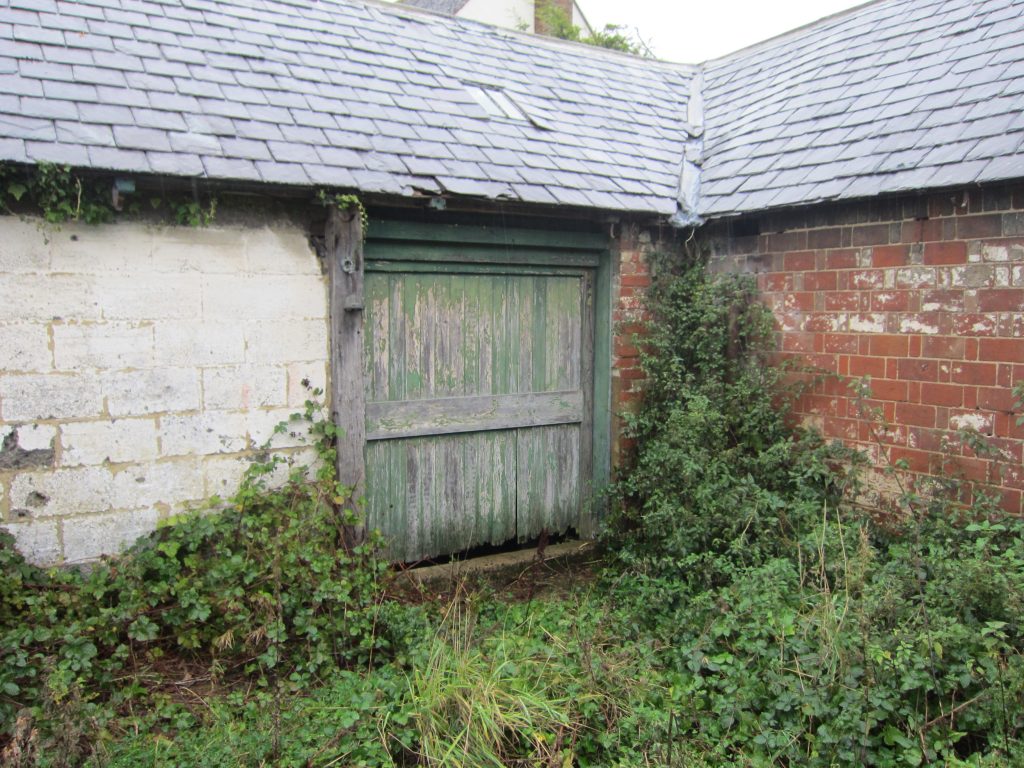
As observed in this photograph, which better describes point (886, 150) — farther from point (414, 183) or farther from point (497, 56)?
point (497, 56)

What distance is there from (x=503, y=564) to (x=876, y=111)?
4.52 metres

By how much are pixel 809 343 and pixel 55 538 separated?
5.29 meters

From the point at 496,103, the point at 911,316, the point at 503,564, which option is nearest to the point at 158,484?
the point at 503,564

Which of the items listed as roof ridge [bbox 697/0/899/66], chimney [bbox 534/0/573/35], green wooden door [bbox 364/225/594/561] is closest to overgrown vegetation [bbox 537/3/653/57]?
chimney [bbox 534/0/573/35]

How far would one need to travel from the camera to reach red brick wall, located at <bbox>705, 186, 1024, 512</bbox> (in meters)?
Answer: 4.77

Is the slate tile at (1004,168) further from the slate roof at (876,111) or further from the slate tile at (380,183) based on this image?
the slate tile at (380,183)

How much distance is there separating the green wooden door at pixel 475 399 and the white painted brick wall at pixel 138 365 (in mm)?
600

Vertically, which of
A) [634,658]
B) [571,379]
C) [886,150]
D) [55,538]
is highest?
[886,150]

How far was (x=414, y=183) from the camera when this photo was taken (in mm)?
5043

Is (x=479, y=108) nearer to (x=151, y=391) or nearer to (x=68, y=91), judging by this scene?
(x=68, y=91)

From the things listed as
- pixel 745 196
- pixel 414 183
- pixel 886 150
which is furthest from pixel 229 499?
pixel 886 150

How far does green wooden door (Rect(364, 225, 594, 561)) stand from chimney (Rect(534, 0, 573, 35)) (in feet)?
41.3

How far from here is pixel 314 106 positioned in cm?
539

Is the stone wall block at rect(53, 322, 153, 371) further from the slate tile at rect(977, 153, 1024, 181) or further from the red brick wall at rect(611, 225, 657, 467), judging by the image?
the slate tile at rect(977, 153, 1024, 181)
